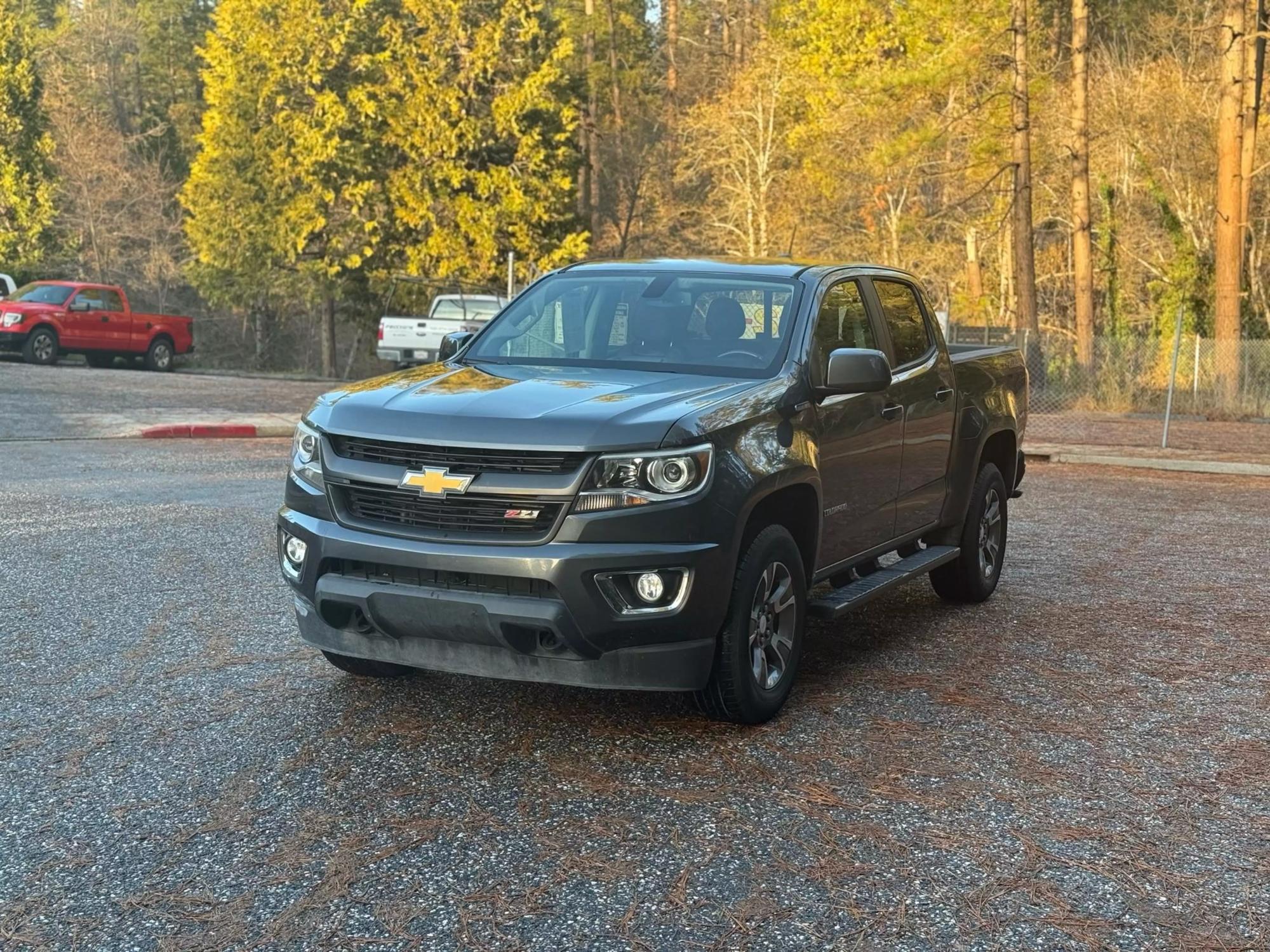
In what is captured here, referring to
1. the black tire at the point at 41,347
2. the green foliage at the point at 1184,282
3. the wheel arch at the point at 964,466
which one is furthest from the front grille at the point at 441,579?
the black tire at the point at 41,347

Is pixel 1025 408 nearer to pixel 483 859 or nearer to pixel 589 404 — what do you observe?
pixel 589 404

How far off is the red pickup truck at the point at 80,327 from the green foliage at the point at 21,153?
47.4 ft

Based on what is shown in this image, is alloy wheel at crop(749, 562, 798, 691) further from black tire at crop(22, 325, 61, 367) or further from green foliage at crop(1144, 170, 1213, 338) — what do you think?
black tire at crop(22, 325, 61, 367)

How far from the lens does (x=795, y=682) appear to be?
6.45m

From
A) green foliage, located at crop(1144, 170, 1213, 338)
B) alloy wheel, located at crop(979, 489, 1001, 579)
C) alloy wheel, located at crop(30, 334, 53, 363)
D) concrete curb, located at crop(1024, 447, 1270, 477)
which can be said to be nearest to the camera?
alloy wheel, located at crop(979, 489, 1001, 579)

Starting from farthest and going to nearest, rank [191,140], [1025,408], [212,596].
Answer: [191,140] → [1025,408] → [212,596]

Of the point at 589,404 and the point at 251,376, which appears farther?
the point at 251,376

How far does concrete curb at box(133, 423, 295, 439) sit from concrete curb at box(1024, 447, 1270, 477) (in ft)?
31.4

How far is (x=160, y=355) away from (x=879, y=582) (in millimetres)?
28687

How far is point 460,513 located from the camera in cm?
514

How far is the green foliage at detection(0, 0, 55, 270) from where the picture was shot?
43.9 meters

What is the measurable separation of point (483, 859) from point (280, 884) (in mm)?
596

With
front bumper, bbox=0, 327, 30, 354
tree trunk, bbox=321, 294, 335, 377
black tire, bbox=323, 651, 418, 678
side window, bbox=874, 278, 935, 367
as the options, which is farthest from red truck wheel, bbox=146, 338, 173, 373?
black tire, bbox=323, 651, 418, 678

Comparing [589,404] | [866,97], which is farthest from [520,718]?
[866,97]
